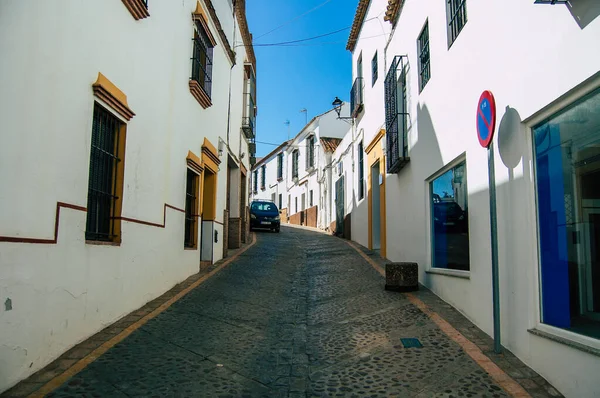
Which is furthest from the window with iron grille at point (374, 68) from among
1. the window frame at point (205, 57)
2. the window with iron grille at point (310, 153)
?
the window with iron grille at point (310, 153)

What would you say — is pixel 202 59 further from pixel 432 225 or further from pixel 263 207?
pixel 263 207

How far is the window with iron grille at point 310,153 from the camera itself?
27.3m

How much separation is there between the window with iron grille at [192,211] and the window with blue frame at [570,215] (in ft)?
21.1

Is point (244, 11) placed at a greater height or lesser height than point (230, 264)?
greater

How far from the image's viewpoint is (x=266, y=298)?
706 cm

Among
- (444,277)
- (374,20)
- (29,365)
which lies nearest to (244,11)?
(374,20)

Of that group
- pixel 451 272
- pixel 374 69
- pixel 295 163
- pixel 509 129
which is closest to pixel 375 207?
pixel 374 69

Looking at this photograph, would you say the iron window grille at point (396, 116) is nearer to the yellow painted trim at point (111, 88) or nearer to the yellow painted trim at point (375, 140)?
the yellow painted trim at point (375, 140)

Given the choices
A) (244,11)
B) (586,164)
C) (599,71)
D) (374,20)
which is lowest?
(586,164)

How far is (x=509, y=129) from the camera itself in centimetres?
448

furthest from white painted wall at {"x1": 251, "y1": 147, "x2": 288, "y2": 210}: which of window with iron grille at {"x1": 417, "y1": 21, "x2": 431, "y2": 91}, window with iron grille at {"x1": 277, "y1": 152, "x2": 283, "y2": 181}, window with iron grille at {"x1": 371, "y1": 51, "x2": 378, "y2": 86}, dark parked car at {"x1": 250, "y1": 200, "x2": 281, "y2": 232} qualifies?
window with iron grille at {"x1": 417, "y1": 21, "x2": 431, "y2": 91}

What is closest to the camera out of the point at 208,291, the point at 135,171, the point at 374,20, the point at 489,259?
the point at 489,259

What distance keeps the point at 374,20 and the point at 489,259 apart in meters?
9.24

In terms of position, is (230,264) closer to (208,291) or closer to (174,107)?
(208,291)
